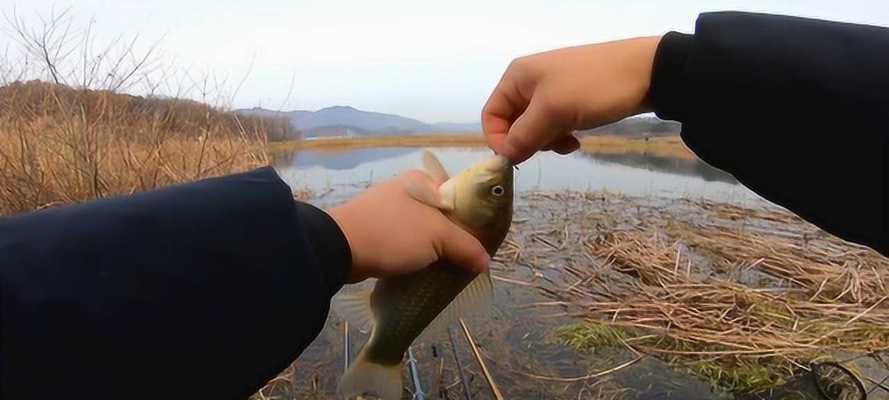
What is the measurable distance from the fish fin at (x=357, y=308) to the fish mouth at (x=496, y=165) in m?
0.64

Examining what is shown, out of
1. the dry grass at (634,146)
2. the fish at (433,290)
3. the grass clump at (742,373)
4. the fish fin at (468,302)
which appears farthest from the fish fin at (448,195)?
the dry grass at (634,146)

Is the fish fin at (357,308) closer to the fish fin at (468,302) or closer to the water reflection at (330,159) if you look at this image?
the fish fin at (468,302)

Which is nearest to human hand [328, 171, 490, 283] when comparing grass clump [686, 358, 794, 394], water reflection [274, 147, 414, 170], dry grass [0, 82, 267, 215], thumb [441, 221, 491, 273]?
thumb [441, 221, 491, 273]

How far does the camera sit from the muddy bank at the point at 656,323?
4219 millimetres

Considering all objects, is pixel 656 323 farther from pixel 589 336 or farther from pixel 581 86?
pixel 581 86

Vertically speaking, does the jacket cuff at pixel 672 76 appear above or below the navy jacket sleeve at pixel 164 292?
above

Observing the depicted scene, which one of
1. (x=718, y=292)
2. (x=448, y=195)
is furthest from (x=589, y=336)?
(x=448, y=195)

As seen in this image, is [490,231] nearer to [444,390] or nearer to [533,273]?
[444,390]

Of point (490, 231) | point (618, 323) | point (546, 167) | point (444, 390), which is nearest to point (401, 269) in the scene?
point (490, 231)

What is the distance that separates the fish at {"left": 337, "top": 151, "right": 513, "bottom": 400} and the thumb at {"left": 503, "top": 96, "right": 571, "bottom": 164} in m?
0.13

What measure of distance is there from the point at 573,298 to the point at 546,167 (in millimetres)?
17638

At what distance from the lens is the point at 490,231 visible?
199 cm

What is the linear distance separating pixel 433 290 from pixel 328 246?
674 millimetres

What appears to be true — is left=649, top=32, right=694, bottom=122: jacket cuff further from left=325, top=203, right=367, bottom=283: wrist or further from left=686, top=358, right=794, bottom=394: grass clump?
left=686, top=358, right=794, bottom=394: grass clump
